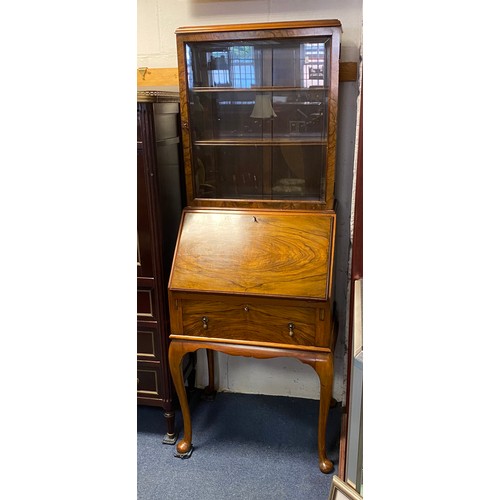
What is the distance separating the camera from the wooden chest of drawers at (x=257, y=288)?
5.13ft

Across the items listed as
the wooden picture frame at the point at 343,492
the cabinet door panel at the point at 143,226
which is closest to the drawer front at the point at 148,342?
the cabinet door panel at the point at 143,226

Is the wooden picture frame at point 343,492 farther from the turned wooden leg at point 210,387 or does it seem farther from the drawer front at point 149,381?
the turned wooden leg at point 210,387

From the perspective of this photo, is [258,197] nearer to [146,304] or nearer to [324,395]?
[146,304]

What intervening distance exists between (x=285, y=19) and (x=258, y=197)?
0.69m

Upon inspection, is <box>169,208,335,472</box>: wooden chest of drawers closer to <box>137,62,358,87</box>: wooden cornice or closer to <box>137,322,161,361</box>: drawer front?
<box>137,322,161,361</box>: drawer front

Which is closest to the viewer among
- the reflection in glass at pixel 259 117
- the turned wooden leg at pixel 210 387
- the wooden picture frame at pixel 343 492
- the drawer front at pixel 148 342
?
the wooden picture frame at pixel 343 492

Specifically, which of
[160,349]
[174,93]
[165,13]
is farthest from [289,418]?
[165,13]

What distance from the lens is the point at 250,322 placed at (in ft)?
5.34

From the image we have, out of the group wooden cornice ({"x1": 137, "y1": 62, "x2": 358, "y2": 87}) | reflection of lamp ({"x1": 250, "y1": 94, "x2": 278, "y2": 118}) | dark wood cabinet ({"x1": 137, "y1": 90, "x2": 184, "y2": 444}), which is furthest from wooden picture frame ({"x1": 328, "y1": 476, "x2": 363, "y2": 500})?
wooden cornice ({"x1": 137, "y1": 62, "x2": 358, "y2": 87})

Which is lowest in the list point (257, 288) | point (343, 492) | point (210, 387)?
point (210, 387)

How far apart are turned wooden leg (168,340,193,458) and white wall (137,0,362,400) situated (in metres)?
0.44

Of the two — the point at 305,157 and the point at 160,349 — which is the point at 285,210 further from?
the point at 160,349

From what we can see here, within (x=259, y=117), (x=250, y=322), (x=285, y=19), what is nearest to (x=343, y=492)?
(x=250, y=322)

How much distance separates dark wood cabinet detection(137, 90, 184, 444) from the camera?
163 centimetres
